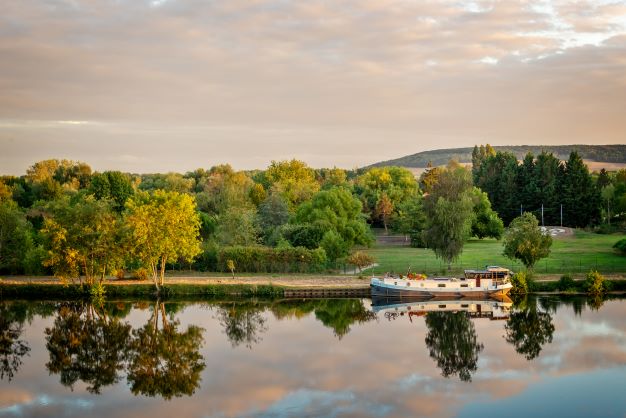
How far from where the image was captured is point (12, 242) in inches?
2222

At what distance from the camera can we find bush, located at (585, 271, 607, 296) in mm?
47719

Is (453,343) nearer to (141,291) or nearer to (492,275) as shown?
(492,275)

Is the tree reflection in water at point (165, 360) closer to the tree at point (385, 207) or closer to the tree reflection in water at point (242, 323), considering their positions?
the tree reflection in water at point (242, 323)

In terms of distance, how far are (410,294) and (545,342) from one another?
1464 centimetres

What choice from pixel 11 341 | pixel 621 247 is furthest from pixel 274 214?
pixel 11 341

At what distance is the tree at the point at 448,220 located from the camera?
175 feet

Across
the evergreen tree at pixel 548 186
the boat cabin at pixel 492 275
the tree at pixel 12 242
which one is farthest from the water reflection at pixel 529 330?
the evergreen tree at pixel 548 186

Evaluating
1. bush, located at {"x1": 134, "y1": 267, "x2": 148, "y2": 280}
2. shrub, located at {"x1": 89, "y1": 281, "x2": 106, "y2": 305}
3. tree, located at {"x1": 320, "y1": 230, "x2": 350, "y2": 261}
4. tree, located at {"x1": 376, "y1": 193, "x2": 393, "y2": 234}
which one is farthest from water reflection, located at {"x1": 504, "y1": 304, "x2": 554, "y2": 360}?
tree, located at {"x1": 376, "y1": 193, "x2": 393, "y2": 234}

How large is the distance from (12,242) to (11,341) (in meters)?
20.9

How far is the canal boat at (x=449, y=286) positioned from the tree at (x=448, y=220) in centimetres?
425

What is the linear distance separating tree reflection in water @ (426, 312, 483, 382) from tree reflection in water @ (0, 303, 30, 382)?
60.8 ft

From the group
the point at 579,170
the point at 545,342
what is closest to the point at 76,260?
the point at 545,342

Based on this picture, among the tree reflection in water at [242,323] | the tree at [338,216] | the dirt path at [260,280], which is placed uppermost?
the tree at [338,216]

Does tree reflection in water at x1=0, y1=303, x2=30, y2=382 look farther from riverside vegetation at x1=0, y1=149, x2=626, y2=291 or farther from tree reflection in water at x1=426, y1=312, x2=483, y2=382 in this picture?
tree reflection in water at x1=426, y1=312, x2=483, y2=382
